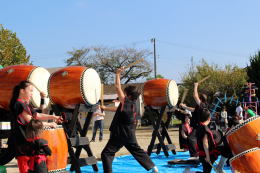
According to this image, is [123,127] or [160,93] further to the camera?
[160,93]

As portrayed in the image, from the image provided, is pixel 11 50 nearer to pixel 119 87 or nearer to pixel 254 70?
Result: pixel 254 70

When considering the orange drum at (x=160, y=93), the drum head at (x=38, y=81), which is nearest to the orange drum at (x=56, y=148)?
the drum head at (x=38, y=81)

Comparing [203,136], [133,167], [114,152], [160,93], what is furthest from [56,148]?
[160,93]

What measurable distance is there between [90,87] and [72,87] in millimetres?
297

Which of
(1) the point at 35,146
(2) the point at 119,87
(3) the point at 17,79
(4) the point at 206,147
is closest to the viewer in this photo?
(1) the point at 35,146

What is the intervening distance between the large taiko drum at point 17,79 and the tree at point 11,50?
57.8 ft

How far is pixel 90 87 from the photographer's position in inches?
244

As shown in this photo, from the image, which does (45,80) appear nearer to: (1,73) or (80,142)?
(1,73)

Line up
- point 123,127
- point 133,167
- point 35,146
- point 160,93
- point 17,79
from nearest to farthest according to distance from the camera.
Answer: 1. point 35,146
2. point 123,127
3. point 17,79
4. point 133,167
5. point 160,93

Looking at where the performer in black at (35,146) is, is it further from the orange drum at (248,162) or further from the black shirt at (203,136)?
the orange drum at (248,162)

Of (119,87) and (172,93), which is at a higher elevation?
(119,87)

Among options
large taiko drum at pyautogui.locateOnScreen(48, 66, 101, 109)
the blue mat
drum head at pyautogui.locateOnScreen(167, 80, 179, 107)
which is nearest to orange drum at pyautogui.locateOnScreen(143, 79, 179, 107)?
drum head at pyautogui.locateOnScreen(167, 80, 179, 107)

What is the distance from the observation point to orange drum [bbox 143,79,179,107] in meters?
8.45

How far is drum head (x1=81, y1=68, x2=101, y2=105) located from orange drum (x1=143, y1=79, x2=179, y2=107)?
230cm
